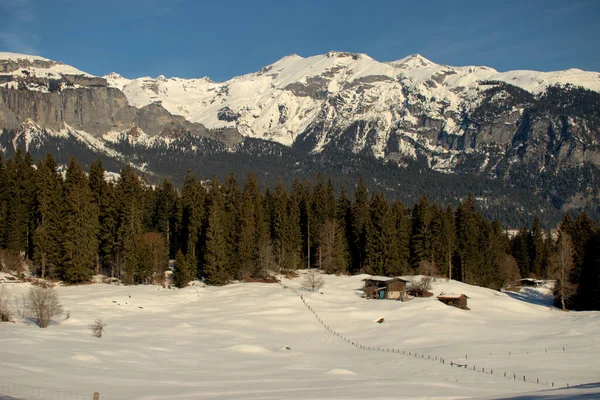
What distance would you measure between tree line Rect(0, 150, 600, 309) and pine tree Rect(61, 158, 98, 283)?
0.44 feet

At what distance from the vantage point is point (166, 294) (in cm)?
7150

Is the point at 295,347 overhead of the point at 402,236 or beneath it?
beneath

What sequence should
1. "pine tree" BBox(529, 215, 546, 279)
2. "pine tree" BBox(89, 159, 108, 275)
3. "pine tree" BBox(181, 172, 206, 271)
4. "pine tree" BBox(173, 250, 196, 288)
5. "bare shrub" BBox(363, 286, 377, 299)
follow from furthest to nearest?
"pine tree" BBox(529, 215, 546, 279)
"pine tree" BBox(181, 172, 206, 271)
"pine tree" BBox(89, 159, 108, 275)
"bare shrub" BBox(363, 286, 377, 299)
"pine tree" BBox(173, 250, 196, 288)

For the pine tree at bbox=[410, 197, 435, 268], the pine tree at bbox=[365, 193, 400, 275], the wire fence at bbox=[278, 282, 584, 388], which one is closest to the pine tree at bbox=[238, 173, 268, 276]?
the pine tree at bbox=[365, 193, 400, 275]

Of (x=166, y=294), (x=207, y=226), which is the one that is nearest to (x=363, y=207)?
(x=207, y=226)

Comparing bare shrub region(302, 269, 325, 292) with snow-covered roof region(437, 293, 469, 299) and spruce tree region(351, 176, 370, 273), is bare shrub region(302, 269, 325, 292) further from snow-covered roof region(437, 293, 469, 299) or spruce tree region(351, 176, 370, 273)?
spruce tree region(351, 176, 370, 273)

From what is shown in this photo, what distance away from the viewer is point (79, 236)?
241ft

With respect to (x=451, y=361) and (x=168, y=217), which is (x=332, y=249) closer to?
(x=168, y=217)

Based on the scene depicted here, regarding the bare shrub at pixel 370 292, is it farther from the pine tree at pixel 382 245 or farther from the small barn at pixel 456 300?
the pine tree at pixel 382 245

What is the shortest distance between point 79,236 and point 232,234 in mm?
22594

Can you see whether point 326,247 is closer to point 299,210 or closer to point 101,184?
point 299,210

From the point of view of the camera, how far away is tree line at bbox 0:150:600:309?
75750 millimetres

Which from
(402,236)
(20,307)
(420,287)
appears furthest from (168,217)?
(20,307)

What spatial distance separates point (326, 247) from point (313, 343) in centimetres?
4620
